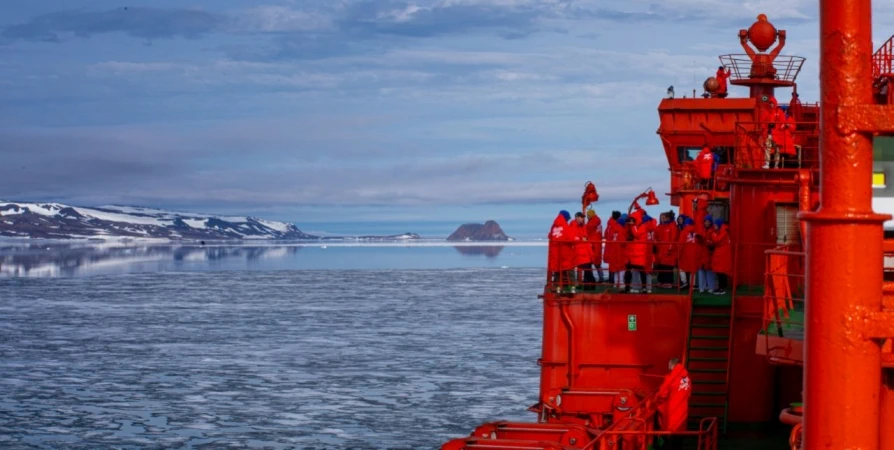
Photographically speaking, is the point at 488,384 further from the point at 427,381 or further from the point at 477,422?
the point at 477,422

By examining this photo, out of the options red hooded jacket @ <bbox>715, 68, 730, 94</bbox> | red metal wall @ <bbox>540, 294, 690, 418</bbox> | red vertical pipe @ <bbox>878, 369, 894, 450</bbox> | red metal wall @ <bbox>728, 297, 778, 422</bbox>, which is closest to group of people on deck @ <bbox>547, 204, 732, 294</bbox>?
red metal wall @ <bbox>540, 294, 690, 418</bbox>

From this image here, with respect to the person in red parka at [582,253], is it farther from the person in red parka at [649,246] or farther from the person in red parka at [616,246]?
the person in red parka at [649,246]

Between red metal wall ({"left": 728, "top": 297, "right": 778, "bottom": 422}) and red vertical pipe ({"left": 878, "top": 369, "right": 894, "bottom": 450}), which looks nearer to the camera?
red vertical pipe ({"left": 878, "top": 369, "right": 894, "bottom": 450})

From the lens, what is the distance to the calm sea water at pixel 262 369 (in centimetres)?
2341

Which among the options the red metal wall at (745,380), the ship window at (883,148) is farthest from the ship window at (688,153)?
the ship window at (883,148)

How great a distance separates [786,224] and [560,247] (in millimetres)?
3672

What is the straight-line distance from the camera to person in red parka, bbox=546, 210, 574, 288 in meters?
20.2

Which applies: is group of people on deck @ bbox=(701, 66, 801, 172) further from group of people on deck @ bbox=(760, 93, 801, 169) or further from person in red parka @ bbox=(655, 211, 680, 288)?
person in red parka @ bbox=(655, 211, 680, 288)

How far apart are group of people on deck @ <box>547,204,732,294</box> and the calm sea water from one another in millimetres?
4149

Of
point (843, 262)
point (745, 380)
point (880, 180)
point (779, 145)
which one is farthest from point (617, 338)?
point (843, 262)

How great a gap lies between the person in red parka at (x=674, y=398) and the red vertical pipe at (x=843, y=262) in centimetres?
1002

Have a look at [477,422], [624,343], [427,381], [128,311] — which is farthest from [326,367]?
[128,311]

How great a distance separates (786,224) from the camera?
19.6 meters

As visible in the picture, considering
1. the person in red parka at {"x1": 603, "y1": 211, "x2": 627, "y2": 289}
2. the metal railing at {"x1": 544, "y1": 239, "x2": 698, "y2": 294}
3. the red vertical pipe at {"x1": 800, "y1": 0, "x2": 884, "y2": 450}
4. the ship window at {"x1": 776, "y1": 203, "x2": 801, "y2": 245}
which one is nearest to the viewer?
the red vertical pipe at {"x1": 800, "y1": 0, "x2": 884, "y2": 450}
